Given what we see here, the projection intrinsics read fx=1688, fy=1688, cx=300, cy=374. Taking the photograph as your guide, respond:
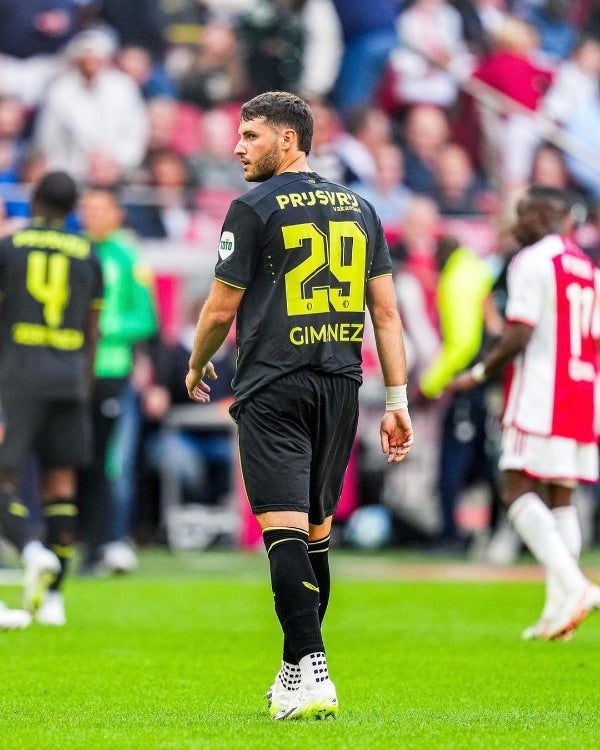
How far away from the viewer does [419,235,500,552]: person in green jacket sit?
13562 millimetres

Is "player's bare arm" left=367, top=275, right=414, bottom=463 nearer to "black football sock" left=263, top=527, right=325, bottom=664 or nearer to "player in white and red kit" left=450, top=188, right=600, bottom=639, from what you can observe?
"black football sock" left=263, top=527, right=325, bottom=664

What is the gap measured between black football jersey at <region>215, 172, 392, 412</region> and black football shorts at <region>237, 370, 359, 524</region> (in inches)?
2.1

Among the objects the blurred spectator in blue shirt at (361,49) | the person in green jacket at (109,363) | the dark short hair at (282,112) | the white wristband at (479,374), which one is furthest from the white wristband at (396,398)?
the blurred spectator in blue shirt at (361,49)

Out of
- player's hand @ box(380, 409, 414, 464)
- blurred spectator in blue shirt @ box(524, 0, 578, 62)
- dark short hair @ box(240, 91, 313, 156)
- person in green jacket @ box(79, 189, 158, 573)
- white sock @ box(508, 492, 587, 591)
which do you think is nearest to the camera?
dark short hair @ box(240, 91, 313, 156)

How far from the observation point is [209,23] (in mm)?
18203

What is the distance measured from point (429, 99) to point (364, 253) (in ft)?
43.0

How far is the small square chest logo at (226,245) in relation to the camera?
5.49 m

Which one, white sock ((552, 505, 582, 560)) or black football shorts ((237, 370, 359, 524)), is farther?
white sock ((552, 505, 582, 560))

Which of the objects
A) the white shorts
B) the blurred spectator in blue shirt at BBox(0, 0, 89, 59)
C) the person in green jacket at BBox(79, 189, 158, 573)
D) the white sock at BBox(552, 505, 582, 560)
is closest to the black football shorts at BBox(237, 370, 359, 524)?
the white shorts

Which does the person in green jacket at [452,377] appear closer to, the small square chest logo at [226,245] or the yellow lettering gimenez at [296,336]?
the yellow lettering gimenez at [296,336]

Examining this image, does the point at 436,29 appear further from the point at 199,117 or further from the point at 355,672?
the point at 355,672

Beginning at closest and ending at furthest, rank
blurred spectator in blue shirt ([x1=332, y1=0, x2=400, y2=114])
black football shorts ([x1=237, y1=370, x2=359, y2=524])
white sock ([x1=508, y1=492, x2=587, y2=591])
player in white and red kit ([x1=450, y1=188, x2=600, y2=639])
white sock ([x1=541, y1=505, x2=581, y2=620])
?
black football shorts ([x1=237, y1=370, x2=359, y2=524]) < white sock ([x1=508, y1=492, x2=587, y2=591]) < white sock ([x1=541, y1=505, x2=581, y2=620]) < player in white and red kit ([x1=450, y1=188, x2=600, y2=639]) < blurred spectator in blue shirt ([x1=332, y1=0, x2=400, y2=114])

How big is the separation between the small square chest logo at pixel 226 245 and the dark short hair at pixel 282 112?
43 centimetres

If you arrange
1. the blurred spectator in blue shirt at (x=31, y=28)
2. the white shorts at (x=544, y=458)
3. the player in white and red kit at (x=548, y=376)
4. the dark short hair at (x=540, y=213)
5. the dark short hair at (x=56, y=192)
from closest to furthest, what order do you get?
the player in white and red kit at (x=548, y=376) < the white shorts at (x=544, y=458) < the dark short hair at (x=540, y=213) < the dark short hair at (x=56, y=192) < the blurred spectator in blue shirt at (x=31, y=28)
